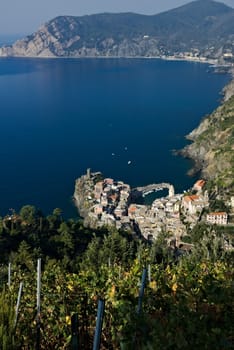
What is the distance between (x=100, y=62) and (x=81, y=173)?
69.8m

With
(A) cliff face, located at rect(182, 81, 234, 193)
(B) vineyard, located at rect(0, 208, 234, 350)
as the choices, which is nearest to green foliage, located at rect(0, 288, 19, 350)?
(B) vineyard, located at rect(0, 208, 234, 350)

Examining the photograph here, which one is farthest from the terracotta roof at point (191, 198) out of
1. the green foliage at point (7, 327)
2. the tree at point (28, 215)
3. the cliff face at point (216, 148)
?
the green foliage at point (7, 327)

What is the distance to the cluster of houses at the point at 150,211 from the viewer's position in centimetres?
1758

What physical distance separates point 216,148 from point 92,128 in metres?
12.3

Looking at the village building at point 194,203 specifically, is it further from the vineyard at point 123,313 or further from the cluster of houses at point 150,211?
the vineyard at point 123,313

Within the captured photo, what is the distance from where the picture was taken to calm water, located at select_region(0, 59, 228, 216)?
2441cm

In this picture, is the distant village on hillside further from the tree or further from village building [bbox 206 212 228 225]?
the tree

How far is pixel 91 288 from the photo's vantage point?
10.3 ft

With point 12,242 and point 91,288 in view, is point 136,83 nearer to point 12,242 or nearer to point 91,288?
point 12,242

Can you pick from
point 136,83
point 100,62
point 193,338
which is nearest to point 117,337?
point 193,338

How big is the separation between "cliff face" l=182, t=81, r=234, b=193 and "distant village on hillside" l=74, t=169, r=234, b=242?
145 centimetres

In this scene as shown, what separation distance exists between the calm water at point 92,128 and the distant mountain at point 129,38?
3552 centimetres

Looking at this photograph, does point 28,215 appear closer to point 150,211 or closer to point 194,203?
point 150,211

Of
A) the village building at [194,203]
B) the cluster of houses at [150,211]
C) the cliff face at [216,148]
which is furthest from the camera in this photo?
the cliff face at [216,148]
